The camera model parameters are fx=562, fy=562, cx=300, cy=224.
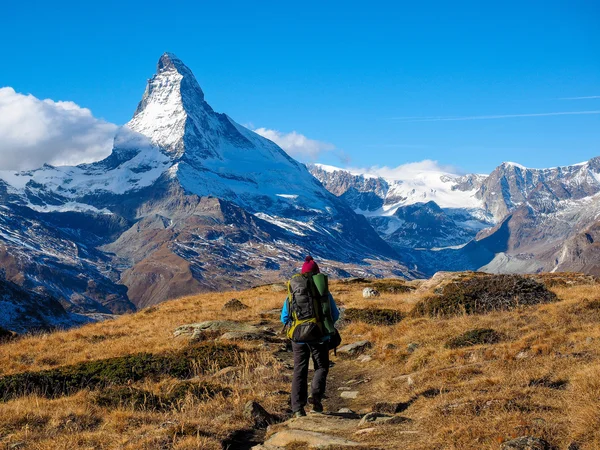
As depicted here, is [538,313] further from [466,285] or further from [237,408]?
[237,408]

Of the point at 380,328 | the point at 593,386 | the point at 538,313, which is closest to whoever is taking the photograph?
the point at 593,386

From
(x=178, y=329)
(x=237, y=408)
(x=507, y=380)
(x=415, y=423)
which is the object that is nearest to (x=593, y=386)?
(x=507, y=380)

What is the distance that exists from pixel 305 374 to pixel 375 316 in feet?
39.3

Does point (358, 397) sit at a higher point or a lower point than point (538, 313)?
lower

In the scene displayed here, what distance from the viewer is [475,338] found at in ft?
56.6

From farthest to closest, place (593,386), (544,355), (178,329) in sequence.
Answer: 1. (178,329)
2. (544,355)
3. (593,386)

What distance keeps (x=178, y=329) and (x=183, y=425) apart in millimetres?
14547

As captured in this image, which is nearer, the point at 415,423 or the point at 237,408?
the point at 415,423

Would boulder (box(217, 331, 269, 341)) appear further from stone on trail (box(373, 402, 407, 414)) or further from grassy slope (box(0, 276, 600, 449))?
stone on trail (box(373, 402, 407, 414))

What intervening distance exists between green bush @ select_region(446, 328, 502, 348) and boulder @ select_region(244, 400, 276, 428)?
6.77 metres

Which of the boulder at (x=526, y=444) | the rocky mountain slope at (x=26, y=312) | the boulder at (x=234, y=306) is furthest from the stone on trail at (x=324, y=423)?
the rocky mountain slope at (x=26, y=312)

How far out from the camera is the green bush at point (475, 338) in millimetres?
17031

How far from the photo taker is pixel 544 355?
14312 millimetres

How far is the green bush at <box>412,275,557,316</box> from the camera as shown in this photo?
23.2 metres
